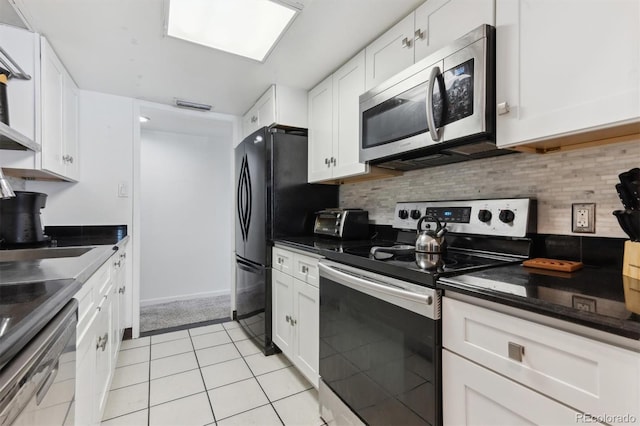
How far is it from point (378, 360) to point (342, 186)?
161 centimetres

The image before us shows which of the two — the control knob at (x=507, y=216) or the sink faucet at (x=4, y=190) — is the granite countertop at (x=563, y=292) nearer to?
the control knob at (x=507, y=216)

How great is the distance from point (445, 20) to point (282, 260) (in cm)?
165

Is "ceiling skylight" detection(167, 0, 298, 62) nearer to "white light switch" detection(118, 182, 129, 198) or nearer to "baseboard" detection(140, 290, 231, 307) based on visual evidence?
"white light switch" detection(118, 182, 129, 198)

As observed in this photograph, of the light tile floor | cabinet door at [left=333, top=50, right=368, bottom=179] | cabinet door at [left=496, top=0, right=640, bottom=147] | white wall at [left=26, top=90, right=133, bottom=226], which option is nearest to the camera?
cabinet door at [left=496, top=0, right=640, bottom=147]

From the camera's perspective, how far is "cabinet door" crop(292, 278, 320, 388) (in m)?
1.71

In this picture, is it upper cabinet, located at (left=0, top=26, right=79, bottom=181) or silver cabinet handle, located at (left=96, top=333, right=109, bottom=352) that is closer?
silver cabinet handle, located at (left=96, top=333, right=109, bottom=352)

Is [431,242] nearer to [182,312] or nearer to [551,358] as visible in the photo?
[551,358]

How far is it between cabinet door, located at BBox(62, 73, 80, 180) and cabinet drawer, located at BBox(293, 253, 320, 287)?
5.88 feet

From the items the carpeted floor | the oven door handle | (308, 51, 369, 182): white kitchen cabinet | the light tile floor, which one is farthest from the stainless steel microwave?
the carpeted floor

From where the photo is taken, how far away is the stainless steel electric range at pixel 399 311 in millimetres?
989

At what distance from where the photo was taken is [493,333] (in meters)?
0.81

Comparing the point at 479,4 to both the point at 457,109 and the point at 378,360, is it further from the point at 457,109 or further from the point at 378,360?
the point at 378,360

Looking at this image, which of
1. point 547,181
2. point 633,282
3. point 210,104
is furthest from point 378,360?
point 210,104

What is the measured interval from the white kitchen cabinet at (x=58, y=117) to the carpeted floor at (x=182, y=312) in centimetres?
153
